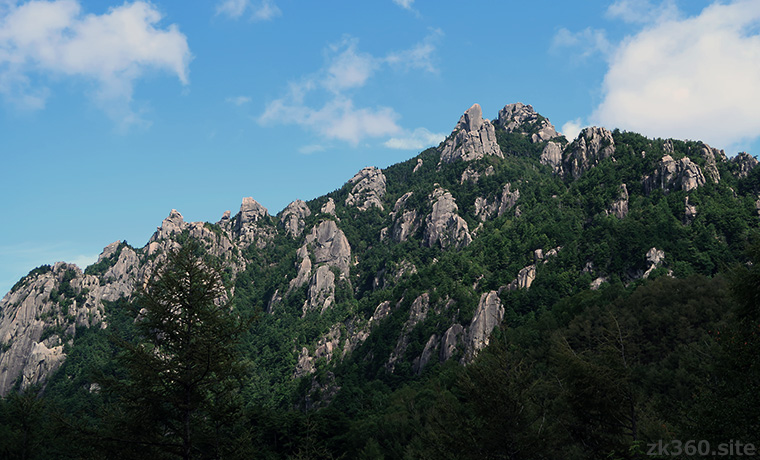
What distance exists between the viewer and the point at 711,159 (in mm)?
158625

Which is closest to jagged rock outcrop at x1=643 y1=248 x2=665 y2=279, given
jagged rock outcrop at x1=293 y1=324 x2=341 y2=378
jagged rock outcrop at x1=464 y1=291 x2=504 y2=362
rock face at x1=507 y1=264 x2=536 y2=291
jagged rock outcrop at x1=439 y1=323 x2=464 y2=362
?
rock face at x1=507 y1=264 x2=536 y2=291

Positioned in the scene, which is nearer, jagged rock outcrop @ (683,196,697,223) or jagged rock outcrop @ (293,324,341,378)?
jagged rock outcrop @ (683,196,697,223)

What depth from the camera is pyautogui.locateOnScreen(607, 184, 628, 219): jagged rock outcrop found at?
153900mm

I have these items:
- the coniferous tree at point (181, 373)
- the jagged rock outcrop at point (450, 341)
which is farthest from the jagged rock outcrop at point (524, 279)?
the coniferous tree at point (181, 373)

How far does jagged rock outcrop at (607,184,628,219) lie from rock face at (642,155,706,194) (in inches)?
298

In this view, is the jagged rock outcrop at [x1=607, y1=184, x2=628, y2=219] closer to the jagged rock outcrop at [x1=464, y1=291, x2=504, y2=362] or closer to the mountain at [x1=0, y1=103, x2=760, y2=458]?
the mountain at [x1=0, y1=103, x2=760, y2=458]

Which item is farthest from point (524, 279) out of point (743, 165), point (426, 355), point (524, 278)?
point (743, 165)

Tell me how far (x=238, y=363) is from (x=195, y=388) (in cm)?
185

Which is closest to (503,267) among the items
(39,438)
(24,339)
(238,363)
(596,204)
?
(596,204)

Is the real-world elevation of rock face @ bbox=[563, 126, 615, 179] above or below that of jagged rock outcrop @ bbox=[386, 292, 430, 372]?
above

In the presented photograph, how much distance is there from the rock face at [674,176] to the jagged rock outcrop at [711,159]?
14.5 ft

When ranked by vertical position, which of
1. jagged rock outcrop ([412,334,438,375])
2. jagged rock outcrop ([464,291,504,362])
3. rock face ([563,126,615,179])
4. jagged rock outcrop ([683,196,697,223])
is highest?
rock face ([563,126,615,179])

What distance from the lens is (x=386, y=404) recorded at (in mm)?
96688

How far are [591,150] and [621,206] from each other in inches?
1782
